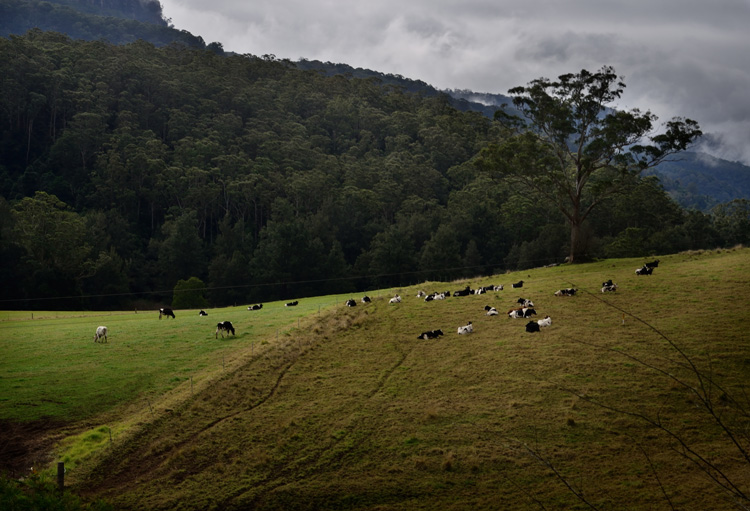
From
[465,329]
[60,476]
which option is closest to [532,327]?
[465,329]

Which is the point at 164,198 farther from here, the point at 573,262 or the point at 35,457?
the point at 35,457

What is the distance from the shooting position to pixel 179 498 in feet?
45.8

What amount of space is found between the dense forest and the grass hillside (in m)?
47.9

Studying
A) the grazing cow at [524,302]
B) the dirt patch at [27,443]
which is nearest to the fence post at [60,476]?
the dirt patch at [27,443]

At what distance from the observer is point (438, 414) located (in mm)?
17094

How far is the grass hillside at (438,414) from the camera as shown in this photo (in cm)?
1341

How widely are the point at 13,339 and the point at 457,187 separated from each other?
331 feet

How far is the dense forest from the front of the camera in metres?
79.2

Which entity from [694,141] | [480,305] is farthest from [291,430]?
[694,141]

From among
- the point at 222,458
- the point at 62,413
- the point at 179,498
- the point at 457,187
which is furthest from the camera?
the point at 457,187

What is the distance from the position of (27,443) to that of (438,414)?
13.6 m

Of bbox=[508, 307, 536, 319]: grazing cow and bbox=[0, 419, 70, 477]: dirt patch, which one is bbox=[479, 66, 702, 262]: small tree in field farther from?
bbox=[0, 419, 70, 477]: dirt patch

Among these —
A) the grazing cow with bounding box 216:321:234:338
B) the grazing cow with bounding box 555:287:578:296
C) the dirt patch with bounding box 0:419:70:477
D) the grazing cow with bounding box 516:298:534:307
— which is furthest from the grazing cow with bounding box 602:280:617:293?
the dirt patch with bounding box 0:419:70:477

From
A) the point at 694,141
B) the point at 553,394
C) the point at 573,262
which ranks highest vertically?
the point at 694,141
